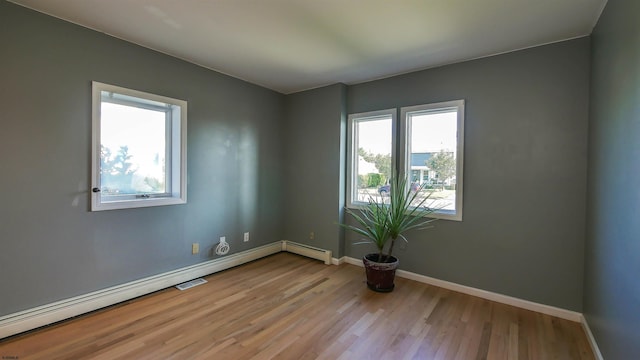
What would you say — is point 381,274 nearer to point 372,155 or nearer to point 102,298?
point 372,155

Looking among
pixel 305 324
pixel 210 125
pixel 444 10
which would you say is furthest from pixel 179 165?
pixel 444 10

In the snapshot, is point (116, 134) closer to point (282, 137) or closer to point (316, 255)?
point (282, 137)

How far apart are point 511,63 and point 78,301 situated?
4377 millimetres

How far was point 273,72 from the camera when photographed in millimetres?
3359

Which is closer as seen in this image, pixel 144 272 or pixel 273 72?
pixel 144 272

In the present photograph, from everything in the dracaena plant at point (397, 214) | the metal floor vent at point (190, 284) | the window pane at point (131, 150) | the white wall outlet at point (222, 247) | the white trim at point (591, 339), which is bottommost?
the metal floor vent at point (190, 284)

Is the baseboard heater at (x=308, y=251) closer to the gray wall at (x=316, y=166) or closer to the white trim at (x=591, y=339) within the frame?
the gray wall at (x=316, y=166)

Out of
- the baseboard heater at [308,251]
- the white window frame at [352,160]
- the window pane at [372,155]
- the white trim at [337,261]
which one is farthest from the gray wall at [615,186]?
the baseboard heater at [308,251]

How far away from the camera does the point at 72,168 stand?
7.51ft

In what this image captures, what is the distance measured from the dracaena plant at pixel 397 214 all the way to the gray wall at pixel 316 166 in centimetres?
62

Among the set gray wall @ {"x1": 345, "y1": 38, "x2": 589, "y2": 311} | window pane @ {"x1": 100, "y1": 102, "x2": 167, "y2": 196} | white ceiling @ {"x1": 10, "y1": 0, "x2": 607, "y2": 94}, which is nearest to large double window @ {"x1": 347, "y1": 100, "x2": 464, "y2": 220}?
gray wall @ {"x1": 345, "y1": 38, "x2": 589, "y2": 311}

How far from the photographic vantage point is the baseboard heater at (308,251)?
378cm

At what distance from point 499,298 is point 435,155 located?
1.55m

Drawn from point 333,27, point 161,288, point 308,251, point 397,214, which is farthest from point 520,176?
point 161,288
